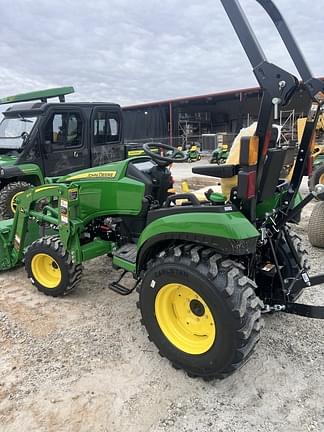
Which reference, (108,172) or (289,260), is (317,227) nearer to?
(289,260)

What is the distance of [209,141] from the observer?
23453 mm

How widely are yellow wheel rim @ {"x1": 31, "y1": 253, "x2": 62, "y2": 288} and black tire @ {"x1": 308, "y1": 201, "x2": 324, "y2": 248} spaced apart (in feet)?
11.0

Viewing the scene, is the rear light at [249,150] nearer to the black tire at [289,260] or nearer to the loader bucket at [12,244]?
the black tire at [289,260]

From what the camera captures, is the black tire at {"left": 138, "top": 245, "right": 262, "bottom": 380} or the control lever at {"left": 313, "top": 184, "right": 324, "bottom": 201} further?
the control lever at {"left": 313, "top": 184, "right": 324, "bottom": 201}

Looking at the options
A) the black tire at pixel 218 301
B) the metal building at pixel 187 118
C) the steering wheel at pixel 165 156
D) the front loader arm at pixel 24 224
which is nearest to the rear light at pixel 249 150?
the black tire at pixel 218 301

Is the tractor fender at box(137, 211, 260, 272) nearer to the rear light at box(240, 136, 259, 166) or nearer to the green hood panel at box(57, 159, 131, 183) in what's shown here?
the rear light at box(240, 136, 259, 166)

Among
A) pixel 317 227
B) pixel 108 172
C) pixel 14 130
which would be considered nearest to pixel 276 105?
pixel 108 172

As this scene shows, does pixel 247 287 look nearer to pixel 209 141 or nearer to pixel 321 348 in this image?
pixel 321 348

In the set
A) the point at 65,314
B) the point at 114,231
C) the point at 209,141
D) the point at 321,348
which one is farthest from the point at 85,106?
the point at 209,141

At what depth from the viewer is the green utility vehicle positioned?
6.31 m

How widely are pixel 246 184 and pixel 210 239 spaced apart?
397mm

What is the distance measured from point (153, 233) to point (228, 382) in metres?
1.11

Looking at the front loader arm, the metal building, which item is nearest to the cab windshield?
the front loader arm

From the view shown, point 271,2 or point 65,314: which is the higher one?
point 271,2
